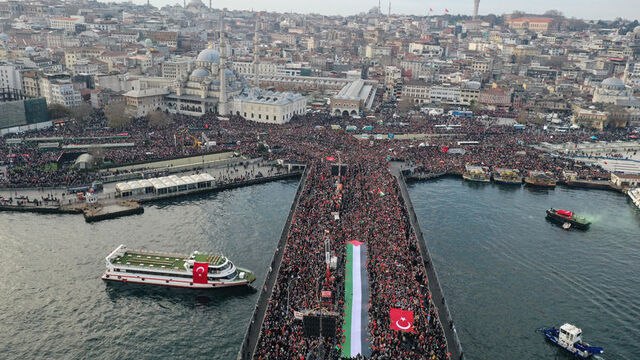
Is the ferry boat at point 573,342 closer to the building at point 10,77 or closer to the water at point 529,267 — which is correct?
the water at point 529,267

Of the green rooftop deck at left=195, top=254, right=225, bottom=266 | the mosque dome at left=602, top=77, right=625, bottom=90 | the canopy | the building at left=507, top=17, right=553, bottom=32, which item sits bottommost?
the canopy

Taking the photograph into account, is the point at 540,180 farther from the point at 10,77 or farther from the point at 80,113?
the point at 10,77

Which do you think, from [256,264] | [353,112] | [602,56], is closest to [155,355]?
[256,264]

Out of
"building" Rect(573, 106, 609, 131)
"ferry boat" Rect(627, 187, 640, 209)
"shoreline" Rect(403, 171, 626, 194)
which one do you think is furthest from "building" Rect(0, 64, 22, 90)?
"building" Rect(573, 106, 609, 131)

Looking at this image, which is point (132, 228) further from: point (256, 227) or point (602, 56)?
point (602, 56)

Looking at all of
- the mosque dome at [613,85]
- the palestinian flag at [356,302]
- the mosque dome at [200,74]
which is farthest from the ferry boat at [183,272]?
the mosque dome at [613,85]

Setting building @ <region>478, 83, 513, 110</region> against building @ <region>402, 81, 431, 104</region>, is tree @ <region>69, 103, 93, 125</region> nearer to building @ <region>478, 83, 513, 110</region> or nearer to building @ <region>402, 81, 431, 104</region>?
building @ <region>402, 81, 431, 104</region>
